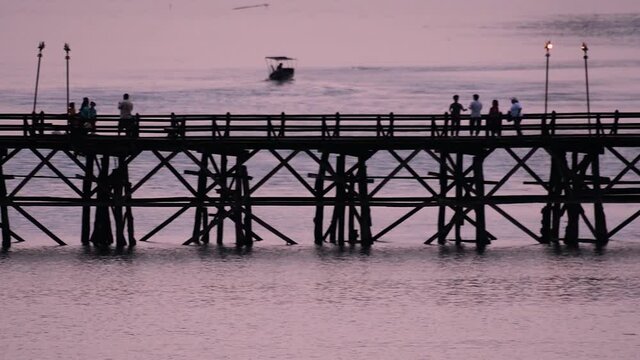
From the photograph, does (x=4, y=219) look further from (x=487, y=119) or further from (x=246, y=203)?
(x=487, y=119)

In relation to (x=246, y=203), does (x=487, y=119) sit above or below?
above

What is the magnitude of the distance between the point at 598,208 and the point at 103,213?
14238mm

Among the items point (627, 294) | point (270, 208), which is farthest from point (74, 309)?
point (270, 208)

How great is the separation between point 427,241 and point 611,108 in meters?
74.6

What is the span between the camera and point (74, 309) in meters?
39.1

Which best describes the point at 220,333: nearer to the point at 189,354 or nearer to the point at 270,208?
the point at 189,354

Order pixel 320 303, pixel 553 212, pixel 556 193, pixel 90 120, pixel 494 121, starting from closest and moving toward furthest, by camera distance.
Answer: pixel 320 303 → pixel 90 120 → pixel 494 121 → pixel 556 193 → pixel 553 212

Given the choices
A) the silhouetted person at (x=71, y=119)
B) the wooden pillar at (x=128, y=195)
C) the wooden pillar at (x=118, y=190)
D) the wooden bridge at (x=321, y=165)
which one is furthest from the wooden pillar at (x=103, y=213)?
the silhouetted person at (x=71, y=119)

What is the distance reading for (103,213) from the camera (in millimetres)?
46250

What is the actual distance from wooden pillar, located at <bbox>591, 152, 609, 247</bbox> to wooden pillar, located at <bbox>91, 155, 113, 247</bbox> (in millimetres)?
13887

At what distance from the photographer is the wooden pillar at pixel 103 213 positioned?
45.9 metres

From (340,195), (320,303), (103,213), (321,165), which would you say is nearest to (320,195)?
(340,195)

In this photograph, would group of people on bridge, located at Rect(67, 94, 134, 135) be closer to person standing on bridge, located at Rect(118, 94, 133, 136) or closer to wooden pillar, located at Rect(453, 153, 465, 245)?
person standing on bridge, located at Rect(118, 94, 133, 136)

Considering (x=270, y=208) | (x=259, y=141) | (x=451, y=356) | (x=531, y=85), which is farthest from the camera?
(x=531, y=85)
